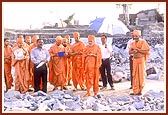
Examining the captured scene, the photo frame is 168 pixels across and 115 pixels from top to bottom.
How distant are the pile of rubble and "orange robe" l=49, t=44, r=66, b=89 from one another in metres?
0.11

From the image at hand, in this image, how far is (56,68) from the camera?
7.48 metres

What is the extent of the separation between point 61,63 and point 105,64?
47cm

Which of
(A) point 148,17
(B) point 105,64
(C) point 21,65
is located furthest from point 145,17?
(C) point 21,65

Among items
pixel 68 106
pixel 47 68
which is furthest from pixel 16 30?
pixel 68 106

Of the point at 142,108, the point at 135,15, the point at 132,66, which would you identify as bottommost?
the point at 142,108

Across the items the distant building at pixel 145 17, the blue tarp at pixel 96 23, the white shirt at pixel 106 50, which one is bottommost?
the white shirt at pixel 106 50

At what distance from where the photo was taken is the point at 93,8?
738cm

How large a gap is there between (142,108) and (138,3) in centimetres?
112

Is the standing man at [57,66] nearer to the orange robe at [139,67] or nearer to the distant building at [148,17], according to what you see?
the orange robe at [139,67]

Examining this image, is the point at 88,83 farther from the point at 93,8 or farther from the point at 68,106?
the point at 93,8

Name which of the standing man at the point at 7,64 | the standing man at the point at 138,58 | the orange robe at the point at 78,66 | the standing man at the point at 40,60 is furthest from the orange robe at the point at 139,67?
the standing man at the point at 7,64

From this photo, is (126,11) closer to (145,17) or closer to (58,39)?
(145,17)

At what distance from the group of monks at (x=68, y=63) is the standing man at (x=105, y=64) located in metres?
0.04

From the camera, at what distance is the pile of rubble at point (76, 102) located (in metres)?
7.46
